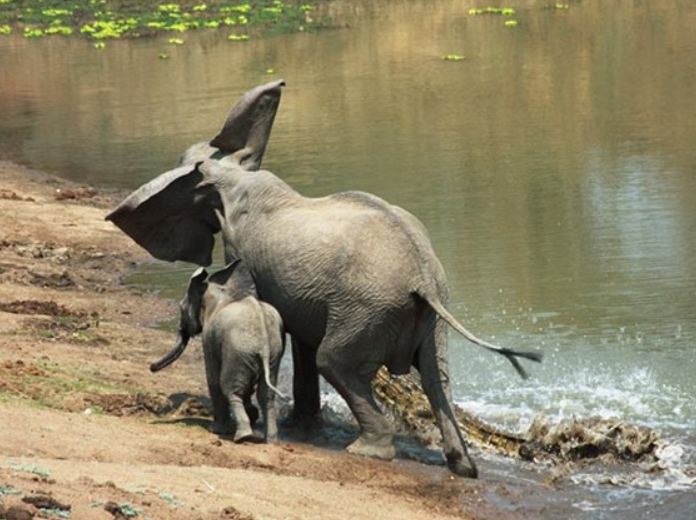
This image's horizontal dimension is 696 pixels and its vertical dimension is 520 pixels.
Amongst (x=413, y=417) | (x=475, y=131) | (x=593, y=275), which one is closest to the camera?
(x=413, y=417)

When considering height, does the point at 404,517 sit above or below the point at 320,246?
below

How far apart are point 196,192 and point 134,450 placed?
9.31 feet

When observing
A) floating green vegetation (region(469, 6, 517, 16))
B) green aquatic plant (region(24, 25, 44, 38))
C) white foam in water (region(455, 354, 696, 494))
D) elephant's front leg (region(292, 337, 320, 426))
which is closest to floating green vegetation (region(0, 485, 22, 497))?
elephant's front leg (region(292, 337, 320, 426))

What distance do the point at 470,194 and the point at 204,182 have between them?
1020 centimetres

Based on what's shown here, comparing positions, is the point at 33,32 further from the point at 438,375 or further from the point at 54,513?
the point at 54,513

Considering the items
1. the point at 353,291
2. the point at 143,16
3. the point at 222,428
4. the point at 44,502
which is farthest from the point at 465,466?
the point at 143,16

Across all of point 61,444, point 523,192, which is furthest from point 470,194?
point 61,444

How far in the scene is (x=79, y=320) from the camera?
1538 centimetres

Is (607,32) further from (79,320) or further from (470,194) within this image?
(79,320)

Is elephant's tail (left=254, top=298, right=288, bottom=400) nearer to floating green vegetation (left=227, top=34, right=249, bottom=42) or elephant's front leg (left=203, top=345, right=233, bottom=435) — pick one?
elephant's front leg (left=203, top=345, right=233, bottom=435)

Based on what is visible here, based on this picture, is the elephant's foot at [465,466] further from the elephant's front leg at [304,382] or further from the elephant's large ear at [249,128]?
the elephant's large ear at [249,128]

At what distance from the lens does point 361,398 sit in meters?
11.2

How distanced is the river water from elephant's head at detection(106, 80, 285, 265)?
2535 millimetres

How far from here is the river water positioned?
13469 millimetres
